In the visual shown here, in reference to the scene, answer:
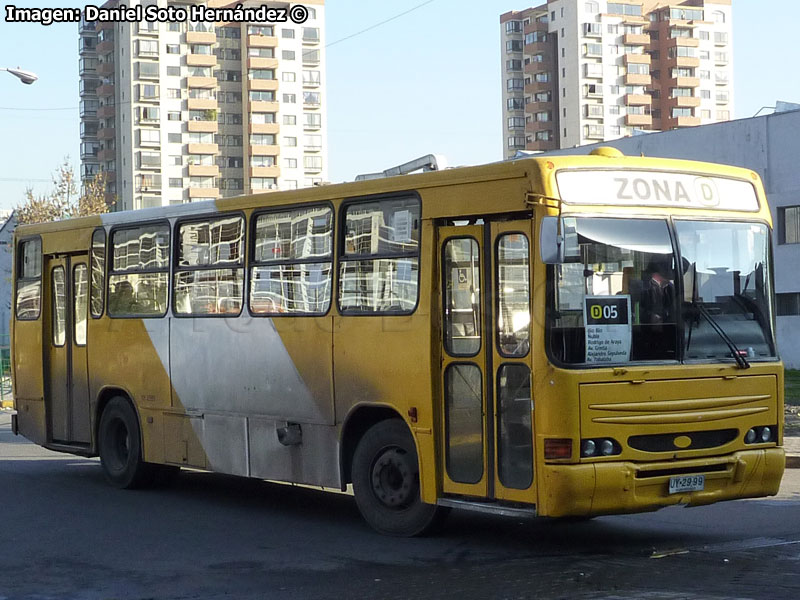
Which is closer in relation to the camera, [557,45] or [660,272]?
[660,272]

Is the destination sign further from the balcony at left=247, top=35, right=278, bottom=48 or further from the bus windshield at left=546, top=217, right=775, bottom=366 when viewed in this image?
the balcony at left=247, top=35, right=278, bottom=48

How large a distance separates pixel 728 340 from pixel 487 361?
6.23 ft

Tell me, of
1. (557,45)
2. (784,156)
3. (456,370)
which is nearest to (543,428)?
(456,370)

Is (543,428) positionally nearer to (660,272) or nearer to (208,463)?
(660,272)

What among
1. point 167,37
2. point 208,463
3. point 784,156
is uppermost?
point 167,37

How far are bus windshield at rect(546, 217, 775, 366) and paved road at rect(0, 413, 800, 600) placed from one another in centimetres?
153

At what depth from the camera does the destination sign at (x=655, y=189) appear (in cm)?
985

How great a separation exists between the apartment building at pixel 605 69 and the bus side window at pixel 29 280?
362 ft

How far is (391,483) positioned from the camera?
11.0 metres

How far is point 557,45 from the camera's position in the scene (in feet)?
430

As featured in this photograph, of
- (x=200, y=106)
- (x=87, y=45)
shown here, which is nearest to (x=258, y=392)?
(x=200, y=106)

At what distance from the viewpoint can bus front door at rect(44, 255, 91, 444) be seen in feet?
51.0

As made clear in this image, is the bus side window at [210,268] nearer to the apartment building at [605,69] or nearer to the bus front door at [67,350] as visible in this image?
the bus front door at [67,350]

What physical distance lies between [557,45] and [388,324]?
4873 inches
